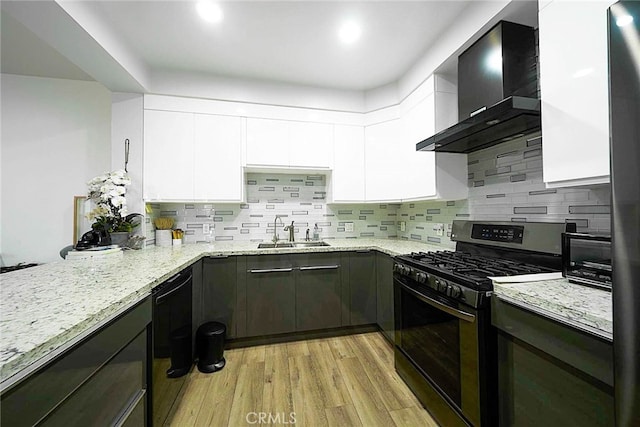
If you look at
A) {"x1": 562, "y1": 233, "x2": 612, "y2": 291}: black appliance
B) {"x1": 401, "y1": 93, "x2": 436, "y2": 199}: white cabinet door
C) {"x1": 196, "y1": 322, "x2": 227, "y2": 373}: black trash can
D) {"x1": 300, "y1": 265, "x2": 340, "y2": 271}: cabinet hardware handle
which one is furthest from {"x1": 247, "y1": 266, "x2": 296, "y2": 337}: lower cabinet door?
{"x1": 562, "y1": 233, "x2": 612, "y2": 291}: black appliance

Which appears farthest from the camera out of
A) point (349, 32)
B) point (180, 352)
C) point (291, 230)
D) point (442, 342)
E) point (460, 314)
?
point (291, 230)

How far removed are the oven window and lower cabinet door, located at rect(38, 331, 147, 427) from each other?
145 cm

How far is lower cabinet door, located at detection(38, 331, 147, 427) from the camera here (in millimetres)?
707

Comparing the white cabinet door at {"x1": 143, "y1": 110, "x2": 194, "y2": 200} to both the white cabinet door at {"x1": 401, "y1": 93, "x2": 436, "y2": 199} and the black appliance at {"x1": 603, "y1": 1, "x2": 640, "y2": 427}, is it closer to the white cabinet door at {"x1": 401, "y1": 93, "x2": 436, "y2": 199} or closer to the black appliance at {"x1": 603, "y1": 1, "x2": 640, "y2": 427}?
the white cabinet door at {"x1": 401, "y1": 93, "x2": 436, "y2": 199}

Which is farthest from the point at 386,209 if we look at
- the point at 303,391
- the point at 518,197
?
the point at 303,391

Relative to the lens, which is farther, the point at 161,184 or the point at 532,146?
the point at 161,184

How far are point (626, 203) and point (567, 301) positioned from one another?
428mm

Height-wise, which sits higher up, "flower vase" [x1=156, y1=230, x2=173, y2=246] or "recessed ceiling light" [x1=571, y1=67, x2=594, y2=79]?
"recessed ceiling light" [x1=571, y1=67, x2=594, y2=79]

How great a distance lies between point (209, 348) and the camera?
196 centimetres

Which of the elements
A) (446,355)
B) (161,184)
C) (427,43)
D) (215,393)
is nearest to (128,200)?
(161,184)

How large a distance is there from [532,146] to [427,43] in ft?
3.87

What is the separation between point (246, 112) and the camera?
2574 mm

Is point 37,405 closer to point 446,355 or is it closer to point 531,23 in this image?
point 446,355

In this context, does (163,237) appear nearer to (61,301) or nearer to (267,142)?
(267,142)
